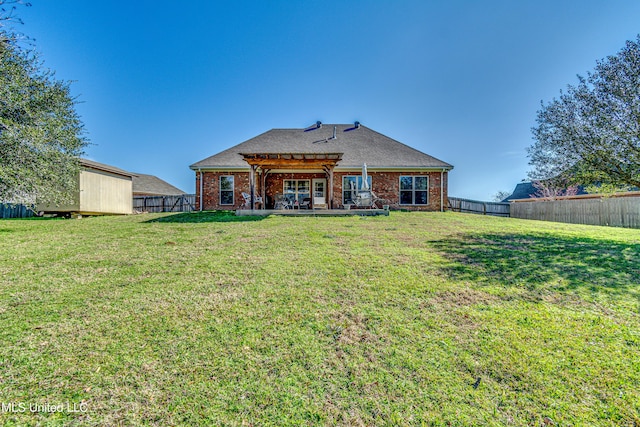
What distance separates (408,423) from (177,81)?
1745 centimetres

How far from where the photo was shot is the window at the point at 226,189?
1670 centimetres

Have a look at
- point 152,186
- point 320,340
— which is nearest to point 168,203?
point 152,186

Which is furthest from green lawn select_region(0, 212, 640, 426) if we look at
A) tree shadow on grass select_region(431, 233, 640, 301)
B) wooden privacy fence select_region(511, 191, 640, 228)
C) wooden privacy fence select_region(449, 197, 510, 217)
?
wooden privacy fence select_region(449, 197, 510, 217)

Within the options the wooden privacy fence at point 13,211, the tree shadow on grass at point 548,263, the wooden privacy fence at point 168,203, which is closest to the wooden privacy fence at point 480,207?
the tree shadow on grass at point 548,263

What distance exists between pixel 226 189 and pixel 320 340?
49.4 feet

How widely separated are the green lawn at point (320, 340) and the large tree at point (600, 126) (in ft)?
13.5

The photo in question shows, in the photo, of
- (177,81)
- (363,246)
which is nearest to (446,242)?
(363,246)

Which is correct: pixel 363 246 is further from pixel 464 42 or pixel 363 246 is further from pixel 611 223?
pixel 611 223

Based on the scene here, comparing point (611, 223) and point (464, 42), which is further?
point (611, 223)

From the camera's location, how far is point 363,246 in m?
6.51

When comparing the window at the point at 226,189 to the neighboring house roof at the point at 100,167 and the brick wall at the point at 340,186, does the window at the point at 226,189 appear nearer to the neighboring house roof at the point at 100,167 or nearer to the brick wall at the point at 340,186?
the brick wall at the point at 340,186

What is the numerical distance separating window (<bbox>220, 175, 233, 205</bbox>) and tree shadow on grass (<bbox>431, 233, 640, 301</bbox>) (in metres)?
12.7

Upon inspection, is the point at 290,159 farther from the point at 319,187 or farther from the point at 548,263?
the point at 548,263

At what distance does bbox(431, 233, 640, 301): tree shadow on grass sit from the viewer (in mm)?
4359
